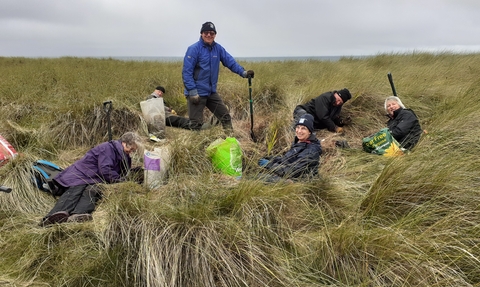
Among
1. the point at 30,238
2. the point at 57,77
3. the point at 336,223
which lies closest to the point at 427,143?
the point at 336,223

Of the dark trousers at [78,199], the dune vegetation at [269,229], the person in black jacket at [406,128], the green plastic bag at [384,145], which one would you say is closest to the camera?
the dune vegetation at [269,229]

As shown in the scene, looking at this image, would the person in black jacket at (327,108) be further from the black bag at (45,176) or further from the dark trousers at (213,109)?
the black bag at (45,176)

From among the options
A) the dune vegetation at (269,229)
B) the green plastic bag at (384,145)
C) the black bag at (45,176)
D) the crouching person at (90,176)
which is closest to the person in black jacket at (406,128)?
the green plastic bag at (384,145)

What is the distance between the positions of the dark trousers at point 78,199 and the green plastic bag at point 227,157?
1449mm

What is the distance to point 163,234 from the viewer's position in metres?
2.31

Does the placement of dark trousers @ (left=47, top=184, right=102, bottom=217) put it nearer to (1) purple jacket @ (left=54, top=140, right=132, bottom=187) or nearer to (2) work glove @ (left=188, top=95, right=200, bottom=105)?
(1) purple jacket @ (left=54, top=140, right=132, bottom=187)

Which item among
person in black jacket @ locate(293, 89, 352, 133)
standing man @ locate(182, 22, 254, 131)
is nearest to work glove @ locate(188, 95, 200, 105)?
standing man @ locate(182, 22, 254, 131)

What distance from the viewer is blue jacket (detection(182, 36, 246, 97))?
518 cm

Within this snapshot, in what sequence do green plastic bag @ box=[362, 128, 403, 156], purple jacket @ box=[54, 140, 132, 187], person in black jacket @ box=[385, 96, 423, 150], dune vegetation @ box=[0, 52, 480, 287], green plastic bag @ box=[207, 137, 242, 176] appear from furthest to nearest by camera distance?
1. person in black jacket @ box=[385, 96, 423, 150]
2. green plastic bag @ box=[362, 128, 403, 156]
3. green plastic bag @ box=[207, 137, 242, 176]
4. purple jacket @ box=[54, 140, 132, 187]
5. dune vegetation @ box=[0, 52, 480, 287]

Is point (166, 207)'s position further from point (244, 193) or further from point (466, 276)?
point (466, 276)

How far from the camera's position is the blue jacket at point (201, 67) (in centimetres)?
518

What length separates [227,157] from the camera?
4.06 m

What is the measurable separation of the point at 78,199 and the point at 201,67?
2.92m

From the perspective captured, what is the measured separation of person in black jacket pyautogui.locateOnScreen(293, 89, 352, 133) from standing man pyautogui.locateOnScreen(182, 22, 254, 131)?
4.37ft
